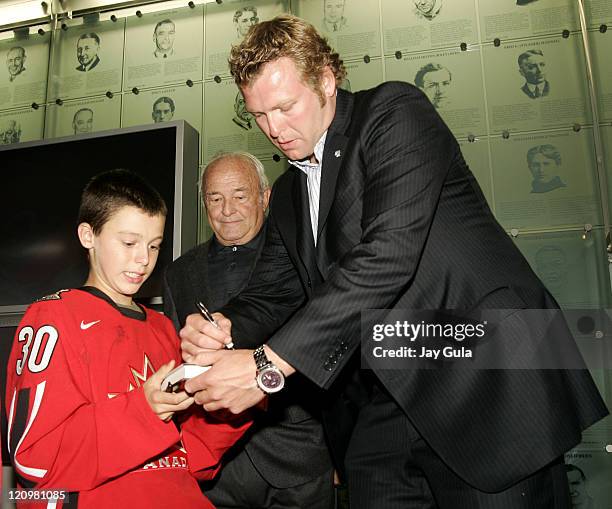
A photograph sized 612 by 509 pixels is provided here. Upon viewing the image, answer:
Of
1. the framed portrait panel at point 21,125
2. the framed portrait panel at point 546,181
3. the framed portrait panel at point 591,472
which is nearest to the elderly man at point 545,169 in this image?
the framed portrait panel at point 546,181

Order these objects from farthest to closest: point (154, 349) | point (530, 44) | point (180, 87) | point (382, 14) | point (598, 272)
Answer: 1. point (180, 87)
2. point (382, 14)
3. point (530, 44)
4. point (598, 272)
5. point (154, 349)

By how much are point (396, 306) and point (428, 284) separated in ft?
0.24

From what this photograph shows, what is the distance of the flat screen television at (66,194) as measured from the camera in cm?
265

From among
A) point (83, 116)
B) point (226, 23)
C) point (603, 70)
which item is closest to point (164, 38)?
point (226, 23)

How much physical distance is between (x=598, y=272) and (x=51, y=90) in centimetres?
294

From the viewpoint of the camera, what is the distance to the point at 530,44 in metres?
2.77

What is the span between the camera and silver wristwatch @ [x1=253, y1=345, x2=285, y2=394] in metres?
1.15

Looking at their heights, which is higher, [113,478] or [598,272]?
[598,272]

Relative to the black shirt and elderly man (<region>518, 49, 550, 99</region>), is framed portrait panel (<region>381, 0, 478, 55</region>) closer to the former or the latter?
elderly man (<region>518, 49, 550, 99</region>)

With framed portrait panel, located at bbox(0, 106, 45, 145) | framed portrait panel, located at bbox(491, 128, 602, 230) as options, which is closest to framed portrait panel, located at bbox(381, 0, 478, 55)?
framed portrait panel, located at bbox(491, 128, 602, 230)

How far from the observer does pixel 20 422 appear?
113 centimetres

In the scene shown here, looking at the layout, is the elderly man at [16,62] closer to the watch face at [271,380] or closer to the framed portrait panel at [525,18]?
the framed portrait panel at [525,18]

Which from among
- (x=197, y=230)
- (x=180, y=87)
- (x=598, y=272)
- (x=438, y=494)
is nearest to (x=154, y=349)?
(x=438, y=494)

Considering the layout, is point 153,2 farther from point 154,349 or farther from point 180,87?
point 154,349
